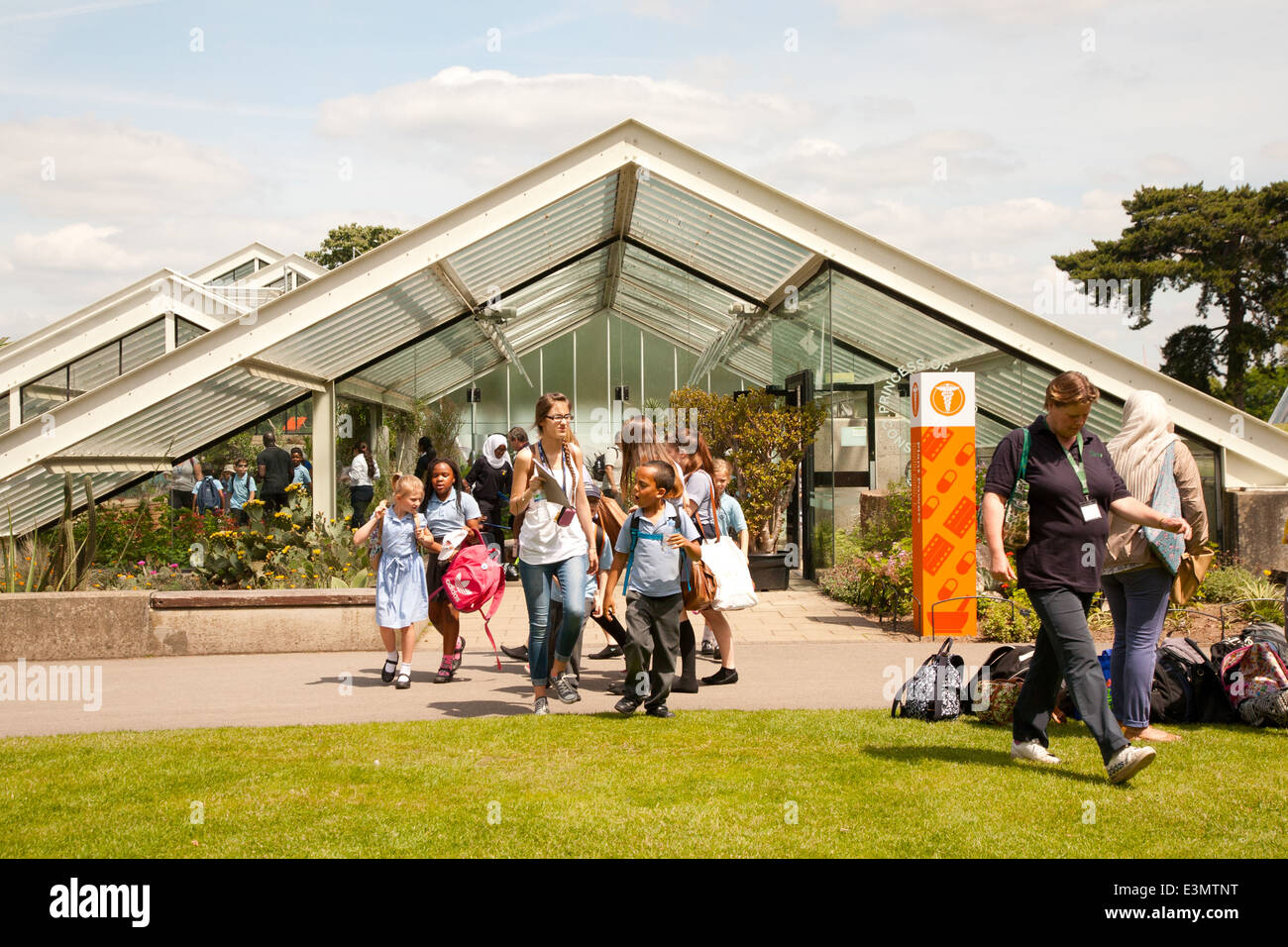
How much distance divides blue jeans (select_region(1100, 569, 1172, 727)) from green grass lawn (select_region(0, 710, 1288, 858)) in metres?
0.30

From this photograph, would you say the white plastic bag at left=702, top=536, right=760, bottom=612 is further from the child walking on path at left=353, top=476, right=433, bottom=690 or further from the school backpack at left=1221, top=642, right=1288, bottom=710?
the school backpack at left=1221, top=642, right=1288, bottom=710

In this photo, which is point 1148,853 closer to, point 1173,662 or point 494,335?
point 1173,662

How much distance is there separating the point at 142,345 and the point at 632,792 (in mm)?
20081

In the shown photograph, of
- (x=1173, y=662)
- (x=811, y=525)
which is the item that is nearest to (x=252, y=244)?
(x=811, y=525)

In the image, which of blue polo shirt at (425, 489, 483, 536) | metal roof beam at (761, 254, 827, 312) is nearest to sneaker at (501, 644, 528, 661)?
blue polo shirt at (425, 489, 483, 536)

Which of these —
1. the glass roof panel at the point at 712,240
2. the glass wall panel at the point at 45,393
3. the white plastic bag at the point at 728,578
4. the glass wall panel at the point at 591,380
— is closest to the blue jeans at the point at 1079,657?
the white plastic bag at the point at 728,578

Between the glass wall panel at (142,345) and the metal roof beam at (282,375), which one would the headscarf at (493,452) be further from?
the glass wall panel at (142,345)

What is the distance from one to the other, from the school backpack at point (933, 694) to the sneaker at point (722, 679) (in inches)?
60.6

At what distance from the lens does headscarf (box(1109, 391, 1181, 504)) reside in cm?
604

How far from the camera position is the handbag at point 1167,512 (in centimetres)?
580

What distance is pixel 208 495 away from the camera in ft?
57.9

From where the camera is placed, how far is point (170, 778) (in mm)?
5691

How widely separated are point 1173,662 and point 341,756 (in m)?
4.59

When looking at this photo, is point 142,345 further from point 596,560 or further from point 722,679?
point 722,679
